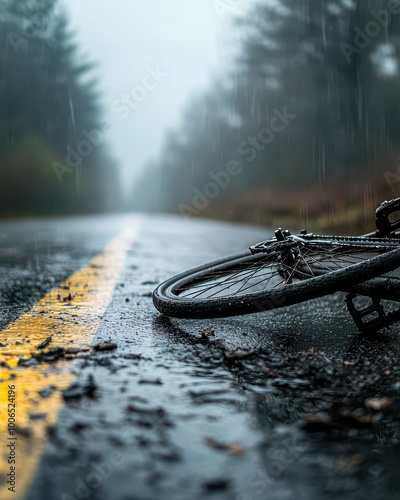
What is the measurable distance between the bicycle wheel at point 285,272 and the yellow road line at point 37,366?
2.02 ft

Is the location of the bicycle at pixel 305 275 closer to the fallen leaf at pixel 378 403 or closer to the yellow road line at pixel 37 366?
the yellow road line at pixel 37 366

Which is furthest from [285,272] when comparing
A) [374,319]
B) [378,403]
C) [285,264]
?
[378,403]

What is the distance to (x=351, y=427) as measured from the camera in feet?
6.56

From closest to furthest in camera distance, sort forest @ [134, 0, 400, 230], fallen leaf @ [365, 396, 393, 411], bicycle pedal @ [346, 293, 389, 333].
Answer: fallen leaf @ [365, 396, 393, 411] → bicycle pedal @ [346, 293, 389, 333] → forest @ [134, 0, 400, 230]

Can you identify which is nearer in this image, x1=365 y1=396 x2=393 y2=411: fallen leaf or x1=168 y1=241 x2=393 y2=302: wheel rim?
x1=365 y1=396 x2=393 y2=411: fallen leaf

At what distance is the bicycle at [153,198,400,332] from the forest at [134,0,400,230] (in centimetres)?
1239

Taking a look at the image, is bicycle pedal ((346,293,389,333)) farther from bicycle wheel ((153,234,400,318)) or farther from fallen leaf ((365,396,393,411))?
fallen leaf ((365,396,393,411))

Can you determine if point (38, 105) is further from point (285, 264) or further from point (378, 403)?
point (378, 403)

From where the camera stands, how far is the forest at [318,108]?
22812mm

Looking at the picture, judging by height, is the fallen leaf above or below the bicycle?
below

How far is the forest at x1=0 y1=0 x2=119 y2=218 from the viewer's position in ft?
143

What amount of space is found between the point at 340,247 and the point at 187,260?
4383mm

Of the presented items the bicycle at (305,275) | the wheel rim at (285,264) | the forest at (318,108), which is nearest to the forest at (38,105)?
the forest at (318,108)

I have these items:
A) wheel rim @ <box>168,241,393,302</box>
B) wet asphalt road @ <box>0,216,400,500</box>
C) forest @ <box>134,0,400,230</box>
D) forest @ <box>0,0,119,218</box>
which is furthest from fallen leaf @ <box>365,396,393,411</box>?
forest @ <box>0,0,119,218</box>
